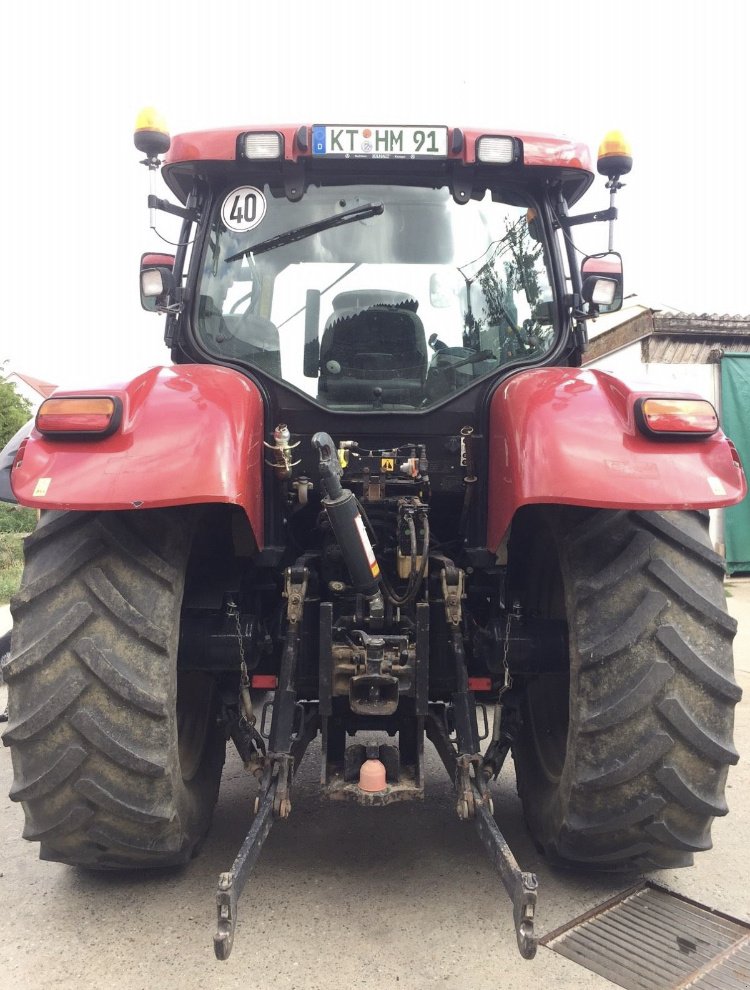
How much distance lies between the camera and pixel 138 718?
2.27 m

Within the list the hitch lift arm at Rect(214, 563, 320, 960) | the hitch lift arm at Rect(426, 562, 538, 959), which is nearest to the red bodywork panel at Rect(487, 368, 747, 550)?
the hitch lift arm at Rect(426, 562, 538, 959)

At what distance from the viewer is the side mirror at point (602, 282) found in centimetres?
314

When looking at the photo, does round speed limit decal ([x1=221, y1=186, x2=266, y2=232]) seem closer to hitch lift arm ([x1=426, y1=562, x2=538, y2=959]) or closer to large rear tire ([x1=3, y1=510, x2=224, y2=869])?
large rear tire ([x1=3, y1=510, x2=224, y2=869])

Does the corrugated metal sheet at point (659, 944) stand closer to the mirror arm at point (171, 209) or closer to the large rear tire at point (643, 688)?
the large rear tire at point (643, 688)

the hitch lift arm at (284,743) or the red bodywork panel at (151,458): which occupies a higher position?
the red bodywork panel at (151,458)

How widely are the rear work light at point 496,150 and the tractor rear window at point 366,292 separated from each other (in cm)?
19

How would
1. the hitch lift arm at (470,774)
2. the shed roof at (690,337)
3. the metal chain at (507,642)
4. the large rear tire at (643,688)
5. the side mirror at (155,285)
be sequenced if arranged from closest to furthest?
the hitch lift arm at (470,774), the large rear tire at (643,688), the metal chain at (507,642), the side mirror at (155,285), the shed roof at (690,337)

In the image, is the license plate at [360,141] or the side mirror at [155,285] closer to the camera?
the license plate at [360,141]

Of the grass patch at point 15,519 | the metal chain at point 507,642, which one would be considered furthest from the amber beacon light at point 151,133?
the grass patch at point 15,519

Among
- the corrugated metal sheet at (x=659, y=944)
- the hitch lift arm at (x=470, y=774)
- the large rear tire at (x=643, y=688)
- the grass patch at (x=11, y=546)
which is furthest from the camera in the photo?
the grass patch at (x=11, y=546)

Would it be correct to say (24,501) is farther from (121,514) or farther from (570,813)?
(570,813)

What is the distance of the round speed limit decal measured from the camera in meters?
3.03

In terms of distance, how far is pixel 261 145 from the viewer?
2.86 metres

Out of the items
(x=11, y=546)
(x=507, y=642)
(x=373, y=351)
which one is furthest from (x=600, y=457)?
(x=11, y=546)
